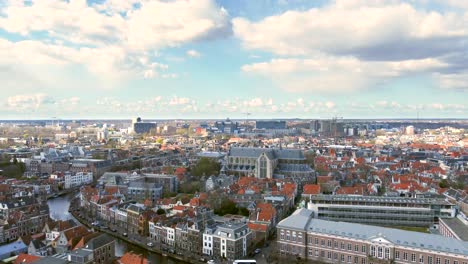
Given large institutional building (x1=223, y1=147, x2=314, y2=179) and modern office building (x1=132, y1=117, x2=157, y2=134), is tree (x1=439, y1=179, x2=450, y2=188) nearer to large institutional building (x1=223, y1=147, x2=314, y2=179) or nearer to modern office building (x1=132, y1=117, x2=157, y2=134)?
large institutional building (x1=223, y1=147, x2=314, y2=179)

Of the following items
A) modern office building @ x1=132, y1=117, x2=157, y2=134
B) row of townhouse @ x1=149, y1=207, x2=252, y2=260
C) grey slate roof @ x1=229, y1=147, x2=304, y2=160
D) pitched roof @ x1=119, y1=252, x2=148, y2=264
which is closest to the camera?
pitched roof @ x1=119, y1=252, x2=148, y2=264

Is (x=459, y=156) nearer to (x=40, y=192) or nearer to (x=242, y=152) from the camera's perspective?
(x=242, y=152)

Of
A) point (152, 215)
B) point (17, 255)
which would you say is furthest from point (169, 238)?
point (17, 255)

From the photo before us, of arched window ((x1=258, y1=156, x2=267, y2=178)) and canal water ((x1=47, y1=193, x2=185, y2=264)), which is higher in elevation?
arched window ((x1=258, y1=156, x2=267, y2=178))

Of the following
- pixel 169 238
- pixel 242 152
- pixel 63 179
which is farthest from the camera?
pixel 242 152

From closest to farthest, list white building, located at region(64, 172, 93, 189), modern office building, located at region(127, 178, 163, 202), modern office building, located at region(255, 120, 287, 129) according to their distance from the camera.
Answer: modern office building, located at region(127, 178, 163, 202) < white building, located at region(64, 172, 93, 189) < modern office building, located at region(255, 120, 287, 129)

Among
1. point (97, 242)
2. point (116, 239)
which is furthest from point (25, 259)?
point (116, 239)

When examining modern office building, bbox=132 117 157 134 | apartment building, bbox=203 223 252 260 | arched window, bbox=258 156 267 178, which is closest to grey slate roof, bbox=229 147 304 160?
arched window, bbox=258 156 267 178

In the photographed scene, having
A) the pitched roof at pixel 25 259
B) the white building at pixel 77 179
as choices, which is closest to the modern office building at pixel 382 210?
the pitched roof at pixel 25 259

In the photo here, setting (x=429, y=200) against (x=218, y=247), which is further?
(x=429, y=200)
